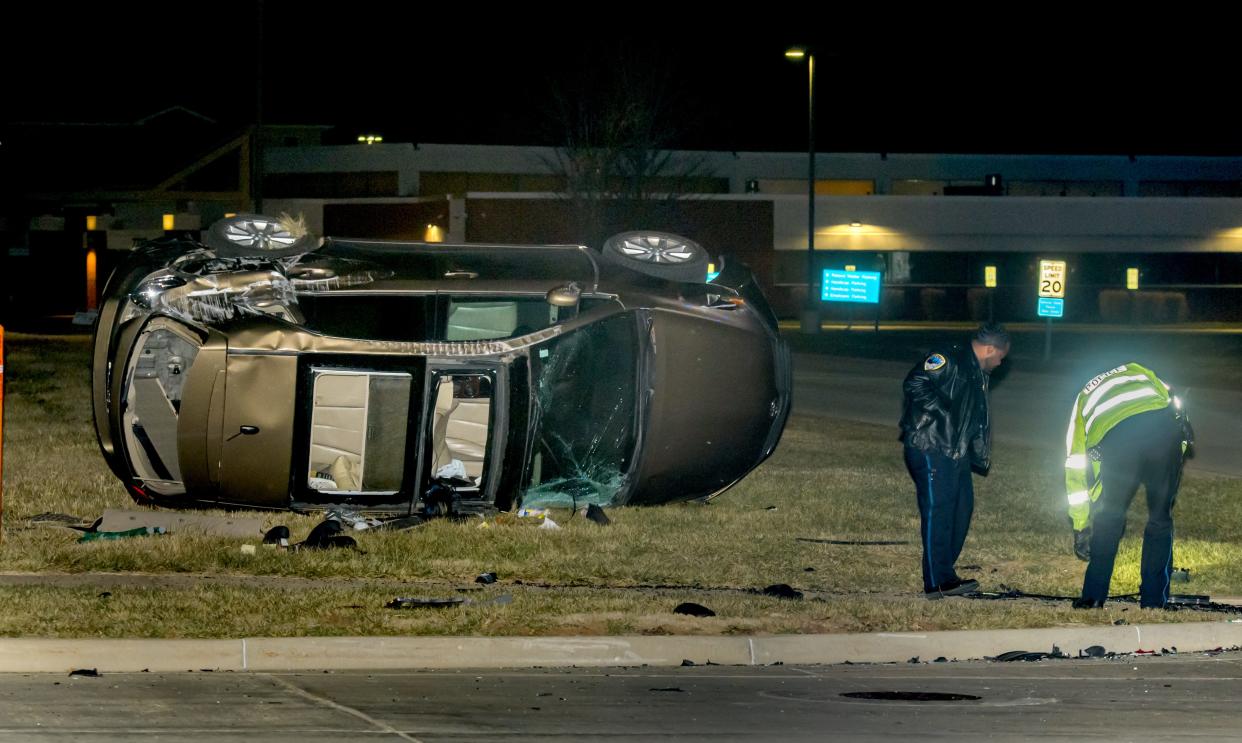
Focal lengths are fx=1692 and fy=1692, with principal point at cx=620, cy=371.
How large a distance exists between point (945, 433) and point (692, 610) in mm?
1854

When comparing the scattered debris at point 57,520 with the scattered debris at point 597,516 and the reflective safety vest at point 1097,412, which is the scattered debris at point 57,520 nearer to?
the scattered debris at point 597,516

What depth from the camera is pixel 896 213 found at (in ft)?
187

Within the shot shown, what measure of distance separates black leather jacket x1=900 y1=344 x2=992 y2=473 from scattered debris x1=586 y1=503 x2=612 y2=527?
2.98m

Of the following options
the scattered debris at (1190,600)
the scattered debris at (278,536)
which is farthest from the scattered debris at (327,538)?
the scattered debris at (1190,600)

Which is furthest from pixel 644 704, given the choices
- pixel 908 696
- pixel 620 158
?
pixel 620 158

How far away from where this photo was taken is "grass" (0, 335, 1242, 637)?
28.6ft

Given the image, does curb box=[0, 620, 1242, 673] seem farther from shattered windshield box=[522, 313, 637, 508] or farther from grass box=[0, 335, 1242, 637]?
shattered windshield box=[522, 313, 637, 508]

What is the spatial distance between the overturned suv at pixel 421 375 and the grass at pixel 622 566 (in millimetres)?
415

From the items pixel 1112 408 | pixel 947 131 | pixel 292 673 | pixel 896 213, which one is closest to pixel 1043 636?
pixel 1112 408

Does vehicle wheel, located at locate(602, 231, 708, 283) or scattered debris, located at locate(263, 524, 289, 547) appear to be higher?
vehicle wheel, located at locate(602, 231, 708, 283)

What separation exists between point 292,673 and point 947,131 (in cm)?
5954

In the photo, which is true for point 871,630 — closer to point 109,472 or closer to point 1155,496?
point 1155,496

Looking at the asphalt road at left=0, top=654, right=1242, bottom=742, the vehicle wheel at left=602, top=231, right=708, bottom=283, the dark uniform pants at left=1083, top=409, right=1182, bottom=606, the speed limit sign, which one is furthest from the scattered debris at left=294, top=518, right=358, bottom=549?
the speed limit sign

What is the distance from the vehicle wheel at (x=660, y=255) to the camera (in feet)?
41.5
